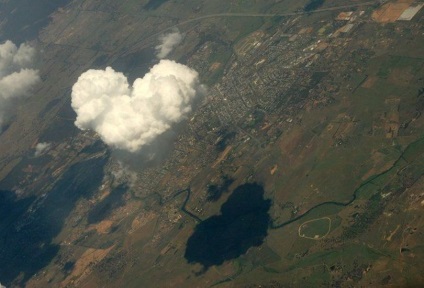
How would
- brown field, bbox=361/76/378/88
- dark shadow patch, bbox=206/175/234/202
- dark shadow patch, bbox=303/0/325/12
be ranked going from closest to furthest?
dark shadow patch, bbox=206/175/234/202, brown field, bbox=361/76/378/88, dark shadow patch, bbox=303/0/325/12

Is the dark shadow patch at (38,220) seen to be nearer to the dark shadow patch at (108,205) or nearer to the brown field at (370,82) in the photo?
the dark shadow patch at (108,205)

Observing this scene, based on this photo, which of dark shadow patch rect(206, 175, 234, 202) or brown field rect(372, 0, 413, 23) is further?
brown field rect(372, 0, 413, 23)

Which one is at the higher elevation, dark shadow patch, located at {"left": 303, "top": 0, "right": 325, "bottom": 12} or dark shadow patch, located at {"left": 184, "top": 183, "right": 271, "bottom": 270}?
dark shadow patch, located at {"left": 303, "top": 0, "right": 325, "bottom": 12}

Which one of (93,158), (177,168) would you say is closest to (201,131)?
(177,168)

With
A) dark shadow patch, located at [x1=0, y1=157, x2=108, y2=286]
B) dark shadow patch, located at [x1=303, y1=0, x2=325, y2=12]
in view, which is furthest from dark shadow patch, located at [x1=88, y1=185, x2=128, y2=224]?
dark shadow patch, located at [x1=303, y1=0, x2=325, y2=12]

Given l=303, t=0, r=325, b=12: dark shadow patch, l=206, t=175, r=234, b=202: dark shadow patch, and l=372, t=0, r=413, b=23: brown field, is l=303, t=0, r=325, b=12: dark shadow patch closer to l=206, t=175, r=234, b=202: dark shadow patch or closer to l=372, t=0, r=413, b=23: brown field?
l=372, t=0, r=413, b=23: brown field

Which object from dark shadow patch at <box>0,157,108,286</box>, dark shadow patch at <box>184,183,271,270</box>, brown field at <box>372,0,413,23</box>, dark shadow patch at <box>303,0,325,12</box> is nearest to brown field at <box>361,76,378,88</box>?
brown field at <box>372,0,413,23</box>

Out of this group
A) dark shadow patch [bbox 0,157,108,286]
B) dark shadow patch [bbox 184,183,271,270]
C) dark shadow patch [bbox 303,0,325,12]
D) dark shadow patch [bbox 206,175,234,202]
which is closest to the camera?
dark shadow patch [bbox 184,183,271,270]

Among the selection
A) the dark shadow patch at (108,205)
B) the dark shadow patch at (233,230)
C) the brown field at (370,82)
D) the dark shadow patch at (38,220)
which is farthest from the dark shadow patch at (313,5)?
the dark shadow patch at (108,205)

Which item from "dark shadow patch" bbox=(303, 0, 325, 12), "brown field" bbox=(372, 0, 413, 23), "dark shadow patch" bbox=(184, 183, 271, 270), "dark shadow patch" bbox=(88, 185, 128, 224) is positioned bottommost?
"dark shadow patch" bbox=(184, 183, 271, 270)
